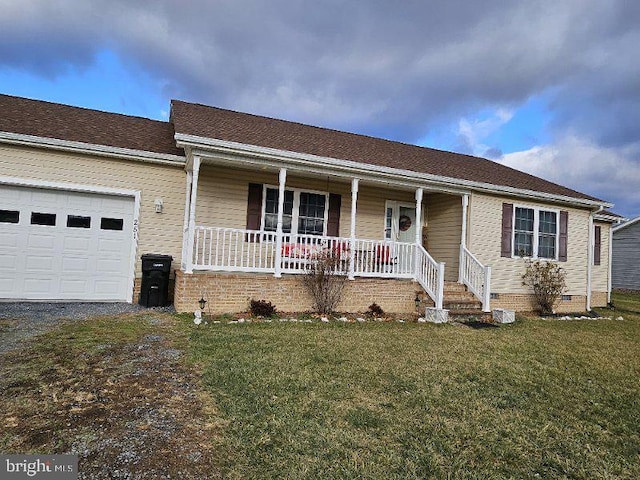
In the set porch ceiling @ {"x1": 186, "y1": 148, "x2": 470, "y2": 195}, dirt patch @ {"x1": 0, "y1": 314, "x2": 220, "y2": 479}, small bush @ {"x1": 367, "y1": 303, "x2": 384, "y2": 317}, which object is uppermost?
porch ceiling @ {"x1": 186, "y1": 148, "x2": 470, "y2": 195}

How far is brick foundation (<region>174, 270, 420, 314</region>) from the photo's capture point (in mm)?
7383

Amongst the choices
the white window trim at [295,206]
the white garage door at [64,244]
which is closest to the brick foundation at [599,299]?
the white window trim at [295,206]

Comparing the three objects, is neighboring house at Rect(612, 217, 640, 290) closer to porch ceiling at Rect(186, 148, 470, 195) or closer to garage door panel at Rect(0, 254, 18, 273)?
porch ceiling at Rect(186, 148, 470, 195)

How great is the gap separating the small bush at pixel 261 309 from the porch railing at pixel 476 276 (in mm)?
5281

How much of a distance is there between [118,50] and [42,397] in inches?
534

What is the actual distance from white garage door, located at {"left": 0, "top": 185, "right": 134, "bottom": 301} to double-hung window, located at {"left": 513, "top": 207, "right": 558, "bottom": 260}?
10.4 metres

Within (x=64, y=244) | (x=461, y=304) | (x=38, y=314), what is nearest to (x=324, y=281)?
(x=461, y=304)

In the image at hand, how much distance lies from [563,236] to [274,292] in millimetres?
9161

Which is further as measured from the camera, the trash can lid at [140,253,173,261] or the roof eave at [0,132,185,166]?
the trash can lid at [140,253,173,261]

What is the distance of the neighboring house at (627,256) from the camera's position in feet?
70.3

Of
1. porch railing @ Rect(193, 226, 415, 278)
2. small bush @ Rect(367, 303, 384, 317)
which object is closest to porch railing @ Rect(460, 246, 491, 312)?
porch railing @ Rect(193, 226, 415, 278)

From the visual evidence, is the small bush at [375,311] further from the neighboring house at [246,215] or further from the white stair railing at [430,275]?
the white stair railing at [430,275]

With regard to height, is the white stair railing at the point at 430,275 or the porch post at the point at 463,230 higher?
the porch post at the point at 463,230

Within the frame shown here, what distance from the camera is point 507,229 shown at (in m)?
10.7
